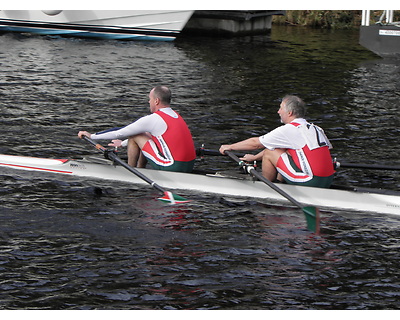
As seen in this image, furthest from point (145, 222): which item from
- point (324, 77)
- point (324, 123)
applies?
point (324, 77)

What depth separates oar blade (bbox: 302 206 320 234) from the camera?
10.9 meters

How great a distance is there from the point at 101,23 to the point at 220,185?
70.4ft

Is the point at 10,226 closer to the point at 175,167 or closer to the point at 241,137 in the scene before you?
the point at 175,167

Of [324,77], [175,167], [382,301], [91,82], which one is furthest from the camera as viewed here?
[324,77]

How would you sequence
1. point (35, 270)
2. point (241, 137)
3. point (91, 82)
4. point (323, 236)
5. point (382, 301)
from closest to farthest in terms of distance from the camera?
point (382, 301) < point (35, 270) < point (323, 236) < point (241, 137) < point (91, 82)

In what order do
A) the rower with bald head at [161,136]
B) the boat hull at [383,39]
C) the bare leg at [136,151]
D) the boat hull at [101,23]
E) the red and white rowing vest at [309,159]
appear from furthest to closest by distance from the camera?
the boat hull at [101,23] → the boat hull at [383,39] → the bare leg at [136,151] → the rower with bald head at [161,136] → the red and white rowing vest at [309,159]

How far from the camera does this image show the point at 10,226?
11016 millimetres

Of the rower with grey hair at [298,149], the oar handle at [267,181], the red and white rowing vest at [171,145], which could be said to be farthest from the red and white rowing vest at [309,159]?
the red and white rowing vest at [171,145]

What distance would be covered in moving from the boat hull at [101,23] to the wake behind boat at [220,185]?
61.1ft

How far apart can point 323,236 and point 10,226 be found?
15.3 ft

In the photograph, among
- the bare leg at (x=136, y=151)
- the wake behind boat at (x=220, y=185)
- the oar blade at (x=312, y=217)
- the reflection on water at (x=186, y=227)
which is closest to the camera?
the reflection on water at (x=186, y=227)

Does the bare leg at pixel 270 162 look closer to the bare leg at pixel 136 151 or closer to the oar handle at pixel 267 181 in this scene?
the oar handle at pixel 267 181

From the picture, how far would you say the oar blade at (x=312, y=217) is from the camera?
10906 mm

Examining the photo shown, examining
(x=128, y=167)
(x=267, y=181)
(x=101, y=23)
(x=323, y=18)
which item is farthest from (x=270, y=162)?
(x=323, y=18)
